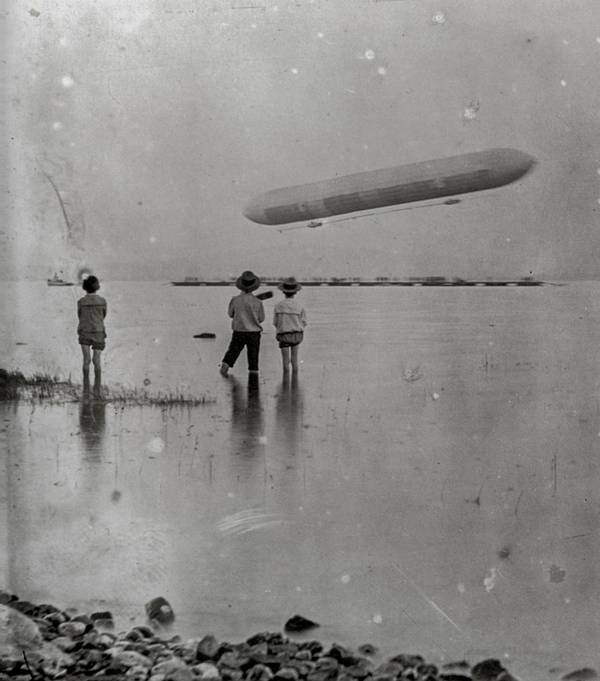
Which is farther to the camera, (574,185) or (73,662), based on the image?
(574,185)

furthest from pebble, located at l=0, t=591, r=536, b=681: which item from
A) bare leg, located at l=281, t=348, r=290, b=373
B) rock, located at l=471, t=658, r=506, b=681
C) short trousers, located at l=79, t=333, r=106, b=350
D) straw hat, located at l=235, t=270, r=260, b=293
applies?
straw hat, located at l=235, t=270, r=260, b=293

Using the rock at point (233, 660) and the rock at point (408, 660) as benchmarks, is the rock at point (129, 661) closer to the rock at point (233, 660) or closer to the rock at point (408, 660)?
the rock at point (233, 660)

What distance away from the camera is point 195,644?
2.41 m

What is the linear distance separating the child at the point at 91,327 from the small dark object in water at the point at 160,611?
78 centimetres

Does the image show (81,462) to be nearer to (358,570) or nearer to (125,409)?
(125,409)

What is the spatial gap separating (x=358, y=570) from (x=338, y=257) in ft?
3.68

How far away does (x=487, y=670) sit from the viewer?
7.59ft

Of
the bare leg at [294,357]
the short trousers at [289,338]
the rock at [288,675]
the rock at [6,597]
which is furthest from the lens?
the bare leg at [294,357]

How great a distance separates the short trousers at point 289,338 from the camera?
3012 mm

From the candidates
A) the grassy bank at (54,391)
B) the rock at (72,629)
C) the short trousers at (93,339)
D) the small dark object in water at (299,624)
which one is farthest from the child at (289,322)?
the rock at (72,629)

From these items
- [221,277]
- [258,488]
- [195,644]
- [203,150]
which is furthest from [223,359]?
[195,644]

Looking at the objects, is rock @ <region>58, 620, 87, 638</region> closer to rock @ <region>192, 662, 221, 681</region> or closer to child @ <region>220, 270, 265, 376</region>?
rock @ <region>192, 662, 221, 681</region>

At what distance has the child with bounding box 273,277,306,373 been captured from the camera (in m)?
2.90

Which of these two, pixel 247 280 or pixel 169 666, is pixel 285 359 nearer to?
pixel 247 280
